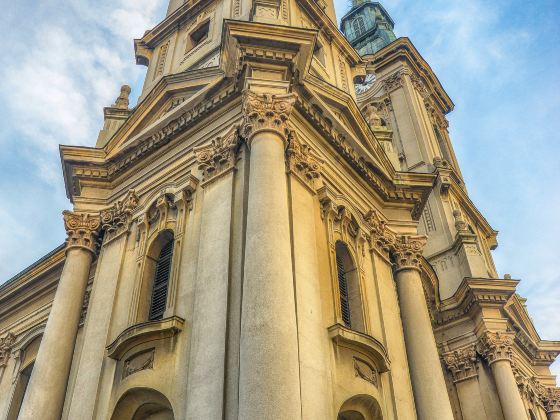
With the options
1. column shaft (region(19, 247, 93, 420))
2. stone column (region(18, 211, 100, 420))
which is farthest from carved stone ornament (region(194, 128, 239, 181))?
column shaft (region(19, 247, 93, 420))

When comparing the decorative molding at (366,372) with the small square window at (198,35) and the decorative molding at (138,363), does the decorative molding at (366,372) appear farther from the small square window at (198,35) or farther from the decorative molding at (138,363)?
the small square window at (198,35)

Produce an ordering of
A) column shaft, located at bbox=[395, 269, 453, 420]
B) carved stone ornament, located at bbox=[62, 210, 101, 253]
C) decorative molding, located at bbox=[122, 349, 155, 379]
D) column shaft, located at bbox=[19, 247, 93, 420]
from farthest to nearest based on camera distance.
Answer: carved stone ornament, located at bbox=[62, 210, 101, 253] < column shaft, located at bbox=[395, 269, 453, 420] < column shaft, located at bbox=[19, 247, 93, 420] < decorative molding, located at bbox=[122, 349, 155, 379]

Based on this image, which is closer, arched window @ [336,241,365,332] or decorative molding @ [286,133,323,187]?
decorative molding @ [286,133,323,187]

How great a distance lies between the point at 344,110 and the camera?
66.4 feet

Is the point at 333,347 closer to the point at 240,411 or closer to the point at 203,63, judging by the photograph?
the point at 240,411

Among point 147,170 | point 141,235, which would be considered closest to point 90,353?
point 141,235

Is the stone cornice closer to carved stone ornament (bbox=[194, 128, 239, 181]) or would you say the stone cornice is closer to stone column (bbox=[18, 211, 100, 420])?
carved stone ornament (bbox=[194, 128, 239, 181])

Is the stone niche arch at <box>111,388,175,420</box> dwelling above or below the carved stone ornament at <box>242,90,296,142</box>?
below

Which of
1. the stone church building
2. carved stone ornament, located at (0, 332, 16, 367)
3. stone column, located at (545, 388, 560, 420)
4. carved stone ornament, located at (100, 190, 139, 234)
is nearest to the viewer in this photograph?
the stone church building

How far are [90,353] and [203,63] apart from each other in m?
11.2

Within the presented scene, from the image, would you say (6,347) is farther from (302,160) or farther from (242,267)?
(302,160)

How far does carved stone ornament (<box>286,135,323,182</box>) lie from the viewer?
48.6 ft

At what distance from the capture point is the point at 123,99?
22.3 meters

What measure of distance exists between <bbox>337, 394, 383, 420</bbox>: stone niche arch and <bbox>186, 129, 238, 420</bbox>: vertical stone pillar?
3.30 metres
